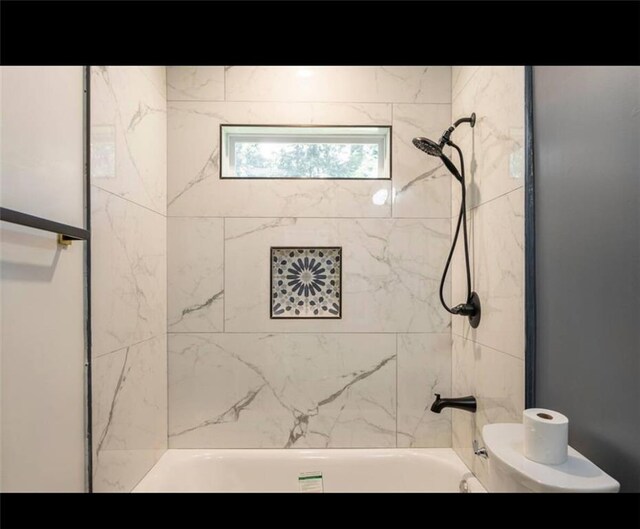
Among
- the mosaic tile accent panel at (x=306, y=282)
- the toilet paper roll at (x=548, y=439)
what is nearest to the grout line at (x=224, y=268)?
the mosaic tile accent panel at (x=306, y=282)

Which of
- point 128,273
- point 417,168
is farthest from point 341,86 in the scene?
point 128,273

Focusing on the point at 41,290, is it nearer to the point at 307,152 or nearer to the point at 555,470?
the point at 555,470

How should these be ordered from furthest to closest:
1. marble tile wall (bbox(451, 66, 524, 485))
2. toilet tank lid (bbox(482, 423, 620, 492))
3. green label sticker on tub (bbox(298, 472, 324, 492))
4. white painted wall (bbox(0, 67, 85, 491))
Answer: green label sticker on tub (bbox(298, 472, 324, 492))
marble tile wall (bbox(451, 66, 524, 485))
white painted wall (bbox(0, 67, 85, 491))
toilet tank lid (bbox(482, 423, 620, 492))

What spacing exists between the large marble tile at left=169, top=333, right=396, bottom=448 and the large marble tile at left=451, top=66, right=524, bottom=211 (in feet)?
2.59

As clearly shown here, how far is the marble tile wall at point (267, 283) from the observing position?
72.9 inches

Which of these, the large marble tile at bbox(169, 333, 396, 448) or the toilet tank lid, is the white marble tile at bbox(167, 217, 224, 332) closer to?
the large marble tile at bbox(169, 333, 396, 448)

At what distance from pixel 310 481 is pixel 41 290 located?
4.44 feet

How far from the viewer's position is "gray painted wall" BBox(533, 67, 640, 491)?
78 centimetres

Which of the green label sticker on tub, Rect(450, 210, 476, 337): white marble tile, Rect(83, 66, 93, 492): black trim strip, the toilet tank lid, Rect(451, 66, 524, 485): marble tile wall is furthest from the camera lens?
the green label sticker on tub

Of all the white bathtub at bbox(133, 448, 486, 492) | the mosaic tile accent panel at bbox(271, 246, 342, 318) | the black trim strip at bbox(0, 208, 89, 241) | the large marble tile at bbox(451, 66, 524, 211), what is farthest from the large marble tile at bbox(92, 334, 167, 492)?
the large marble tile at bbox(451, 66, 524, 211)

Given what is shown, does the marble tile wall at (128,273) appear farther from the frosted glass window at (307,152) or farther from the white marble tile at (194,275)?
the frosted glass window at (307,152)

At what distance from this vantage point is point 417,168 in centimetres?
187
